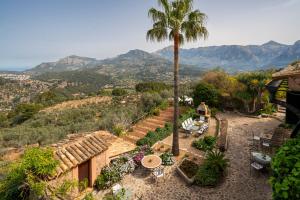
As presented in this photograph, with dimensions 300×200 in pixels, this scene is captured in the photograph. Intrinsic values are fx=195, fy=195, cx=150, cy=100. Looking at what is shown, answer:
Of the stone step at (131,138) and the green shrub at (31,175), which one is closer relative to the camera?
the green shrub at (31,175)

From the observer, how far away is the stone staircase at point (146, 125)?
1639cm

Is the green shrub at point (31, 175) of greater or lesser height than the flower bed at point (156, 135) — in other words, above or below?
above

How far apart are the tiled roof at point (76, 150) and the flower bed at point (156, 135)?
4.40 metres

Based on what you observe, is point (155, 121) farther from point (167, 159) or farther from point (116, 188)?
point (116, 188)

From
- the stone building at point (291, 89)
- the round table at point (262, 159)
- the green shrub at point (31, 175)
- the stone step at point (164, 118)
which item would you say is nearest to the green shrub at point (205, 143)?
the round table at point (262, 159)

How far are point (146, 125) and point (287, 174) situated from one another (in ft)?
51.5

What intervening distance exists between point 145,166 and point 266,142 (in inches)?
322

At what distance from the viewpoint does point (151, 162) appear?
11.4 metres

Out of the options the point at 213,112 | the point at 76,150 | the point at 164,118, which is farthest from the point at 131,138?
the point at 213,112

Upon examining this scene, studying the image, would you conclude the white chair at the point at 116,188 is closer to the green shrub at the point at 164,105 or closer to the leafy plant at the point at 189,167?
the leafy plant at the point at 189,167

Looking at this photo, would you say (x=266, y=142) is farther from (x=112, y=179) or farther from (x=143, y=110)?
(x=143, y=110)

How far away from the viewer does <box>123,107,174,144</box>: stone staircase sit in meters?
16.4

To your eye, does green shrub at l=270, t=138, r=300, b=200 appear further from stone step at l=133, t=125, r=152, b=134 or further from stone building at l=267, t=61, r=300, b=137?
stone step at l=133, t=125, r=152, b=134

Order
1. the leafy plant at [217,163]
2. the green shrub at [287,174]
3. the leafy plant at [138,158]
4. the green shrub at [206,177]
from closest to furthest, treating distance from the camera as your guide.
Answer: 1. the green shrub at [287,174]
2. the green shrub at [206,177]
3. the leafy plant at [217,163]
4. the leafy plant at [138,158]
